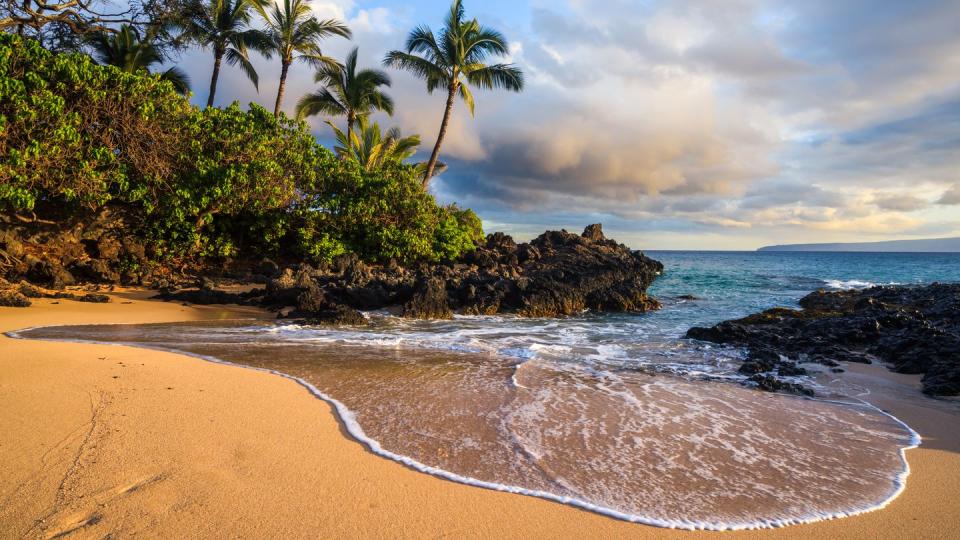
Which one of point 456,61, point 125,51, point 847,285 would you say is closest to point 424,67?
point 456,61

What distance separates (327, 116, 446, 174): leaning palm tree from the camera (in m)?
26.3

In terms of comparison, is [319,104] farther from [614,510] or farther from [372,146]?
[614,510]

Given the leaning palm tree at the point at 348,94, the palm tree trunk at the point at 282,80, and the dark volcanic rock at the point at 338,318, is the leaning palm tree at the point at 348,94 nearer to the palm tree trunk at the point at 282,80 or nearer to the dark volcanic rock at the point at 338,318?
the palm tree trunk at the point at 282,80

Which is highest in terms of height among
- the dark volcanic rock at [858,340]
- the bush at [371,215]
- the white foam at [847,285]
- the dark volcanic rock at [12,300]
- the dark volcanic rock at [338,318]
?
the bush at [371,215]

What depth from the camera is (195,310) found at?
1215cm

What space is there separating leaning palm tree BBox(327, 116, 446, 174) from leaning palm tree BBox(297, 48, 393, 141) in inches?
30.7

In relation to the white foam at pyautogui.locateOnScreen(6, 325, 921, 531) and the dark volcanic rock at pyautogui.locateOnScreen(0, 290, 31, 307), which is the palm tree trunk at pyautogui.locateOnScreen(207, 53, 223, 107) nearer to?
the dark volcanic rock at pyautogui.locateOnScreen(0, 290, 31, 307)

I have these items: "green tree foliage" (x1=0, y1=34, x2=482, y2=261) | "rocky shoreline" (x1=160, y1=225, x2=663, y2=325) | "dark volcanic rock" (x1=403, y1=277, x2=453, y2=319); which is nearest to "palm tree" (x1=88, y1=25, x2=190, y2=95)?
"green tree foliage" (x1=0, y1=34, x2=482, y2=261)

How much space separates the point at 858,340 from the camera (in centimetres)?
1070

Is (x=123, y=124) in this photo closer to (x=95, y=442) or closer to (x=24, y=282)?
(x=24, y=282)

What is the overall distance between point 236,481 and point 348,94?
25816 millimetres

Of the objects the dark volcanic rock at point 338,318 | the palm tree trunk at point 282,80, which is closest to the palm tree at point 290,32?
the palm tree trunk at point 282,80

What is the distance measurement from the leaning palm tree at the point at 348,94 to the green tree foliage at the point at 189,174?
24.7ft

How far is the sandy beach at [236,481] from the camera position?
9.11 ft
